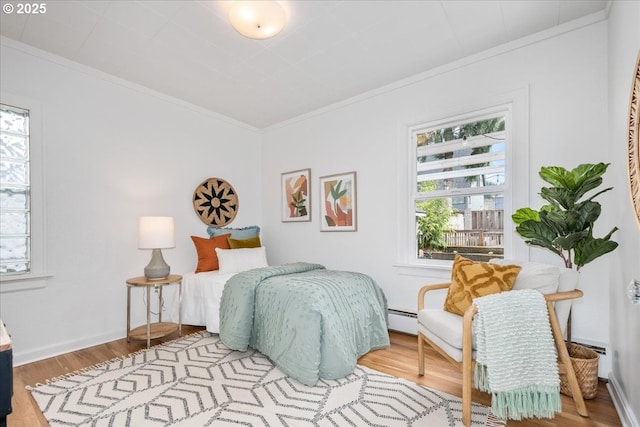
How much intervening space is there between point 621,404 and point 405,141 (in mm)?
2474

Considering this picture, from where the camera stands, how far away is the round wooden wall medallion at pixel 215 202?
396 centimetres

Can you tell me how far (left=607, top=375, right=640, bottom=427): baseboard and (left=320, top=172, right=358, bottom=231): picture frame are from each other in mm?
2341

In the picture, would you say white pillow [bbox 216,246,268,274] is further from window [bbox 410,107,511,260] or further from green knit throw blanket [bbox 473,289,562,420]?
green knit throw blanket [bbox 473,289,562,420]

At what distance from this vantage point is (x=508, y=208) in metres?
2.70

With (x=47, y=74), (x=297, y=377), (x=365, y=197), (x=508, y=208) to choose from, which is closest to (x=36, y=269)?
(x=47, y=74)

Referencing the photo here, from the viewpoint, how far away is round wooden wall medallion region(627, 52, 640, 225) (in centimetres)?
143

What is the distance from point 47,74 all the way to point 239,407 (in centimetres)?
312

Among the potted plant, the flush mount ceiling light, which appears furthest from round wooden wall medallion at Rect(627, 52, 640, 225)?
the flush mount ceiling light

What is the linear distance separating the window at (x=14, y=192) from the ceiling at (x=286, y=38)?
68 centimetres

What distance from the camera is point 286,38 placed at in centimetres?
258

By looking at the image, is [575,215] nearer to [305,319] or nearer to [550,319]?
[550,319]

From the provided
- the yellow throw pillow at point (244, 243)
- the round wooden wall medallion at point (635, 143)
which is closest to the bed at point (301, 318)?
the yellow throw pillow at point (244, 243)

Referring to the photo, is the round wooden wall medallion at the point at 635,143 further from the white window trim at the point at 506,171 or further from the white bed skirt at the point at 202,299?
the white bed skirt at the point at 202,299

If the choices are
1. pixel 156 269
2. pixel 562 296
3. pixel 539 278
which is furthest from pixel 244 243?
pixel 562 296
